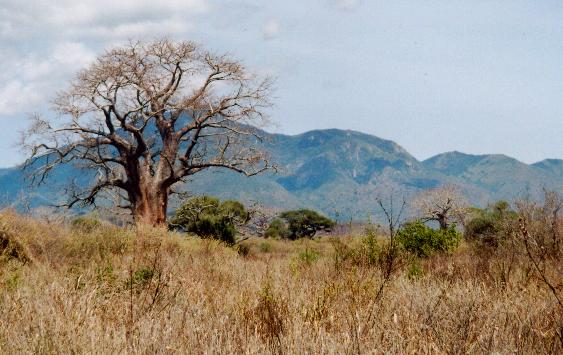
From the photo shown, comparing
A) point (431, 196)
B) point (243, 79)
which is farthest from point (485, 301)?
point (431, 196)

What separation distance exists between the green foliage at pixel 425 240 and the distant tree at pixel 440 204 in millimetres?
49515

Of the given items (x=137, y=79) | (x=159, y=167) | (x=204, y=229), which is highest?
(x=137, y=79)

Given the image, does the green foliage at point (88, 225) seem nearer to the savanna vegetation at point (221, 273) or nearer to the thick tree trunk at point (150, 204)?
the savanna vegetation at point (221, 273)

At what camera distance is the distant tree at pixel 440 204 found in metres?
63.7

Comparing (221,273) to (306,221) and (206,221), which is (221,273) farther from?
(306,221)

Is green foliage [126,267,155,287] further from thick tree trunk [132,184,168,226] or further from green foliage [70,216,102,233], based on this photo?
thick tree trunk [132,184,168,226]

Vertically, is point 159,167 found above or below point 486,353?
above

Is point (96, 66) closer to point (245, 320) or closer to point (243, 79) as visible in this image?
point (243, 79)

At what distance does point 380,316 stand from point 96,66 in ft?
67.8

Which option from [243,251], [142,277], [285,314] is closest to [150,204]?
[243,251]

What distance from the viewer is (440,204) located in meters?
67.1

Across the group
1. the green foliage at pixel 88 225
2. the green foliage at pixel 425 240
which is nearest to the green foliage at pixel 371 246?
the green foliage at pixel 425 240

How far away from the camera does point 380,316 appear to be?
15.1 ft

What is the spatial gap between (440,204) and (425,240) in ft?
185
